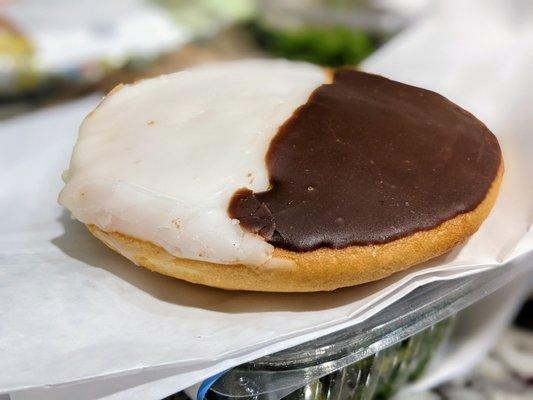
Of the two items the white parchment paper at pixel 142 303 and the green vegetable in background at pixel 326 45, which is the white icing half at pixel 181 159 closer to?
the white parchment paper at pixel 142 303

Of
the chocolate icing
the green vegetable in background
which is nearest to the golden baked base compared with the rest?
the chocolate icing

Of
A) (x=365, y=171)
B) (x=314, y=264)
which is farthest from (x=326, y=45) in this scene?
(x=314, y=264)

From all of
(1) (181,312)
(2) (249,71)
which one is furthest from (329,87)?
(1) (181,312)

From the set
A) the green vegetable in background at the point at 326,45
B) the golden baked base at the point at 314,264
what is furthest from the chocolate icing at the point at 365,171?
the green vegetable in background at the point at 326,45

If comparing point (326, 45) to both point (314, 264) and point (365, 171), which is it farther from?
point (314, 264)

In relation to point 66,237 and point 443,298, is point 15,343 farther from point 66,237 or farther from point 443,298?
point 443,298

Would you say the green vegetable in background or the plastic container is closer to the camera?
the plastic container

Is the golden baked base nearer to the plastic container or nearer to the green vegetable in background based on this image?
the plastic container
